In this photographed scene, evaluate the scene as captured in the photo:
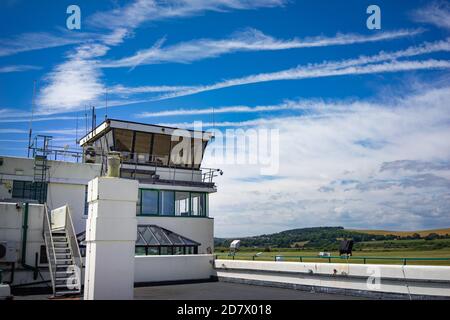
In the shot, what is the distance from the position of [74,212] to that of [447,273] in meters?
19.7

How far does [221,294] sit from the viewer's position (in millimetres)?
15703

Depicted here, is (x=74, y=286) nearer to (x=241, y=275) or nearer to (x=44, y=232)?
(x=44, y=232)

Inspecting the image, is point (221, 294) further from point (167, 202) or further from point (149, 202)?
point (167, 202)

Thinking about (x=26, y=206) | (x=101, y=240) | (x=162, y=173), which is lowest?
(x=101, y=240)

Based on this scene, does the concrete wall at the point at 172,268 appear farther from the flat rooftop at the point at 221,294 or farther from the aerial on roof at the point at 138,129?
the aerial on roof at the point at 138,129

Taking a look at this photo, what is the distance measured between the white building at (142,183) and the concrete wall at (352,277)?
22.1 feet

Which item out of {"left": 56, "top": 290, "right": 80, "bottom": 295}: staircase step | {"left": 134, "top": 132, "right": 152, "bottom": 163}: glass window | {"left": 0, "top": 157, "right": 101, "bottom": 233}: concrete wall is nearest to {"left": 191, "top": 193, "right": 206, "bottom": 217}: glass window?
{"left": 134, "top": 132, "right": 152, "bottom": 163}: glass window

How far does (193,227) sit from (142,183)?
168 inches

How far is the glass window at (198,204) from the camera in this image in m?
28.6

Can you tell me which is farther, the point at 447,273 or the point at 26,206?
the point at 26,206

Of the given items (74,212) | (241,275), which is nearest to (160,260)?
(241,275)

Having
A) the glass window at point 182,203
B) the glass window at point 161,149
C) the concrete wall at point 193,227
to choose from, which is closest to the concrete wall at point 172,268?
the concrete wall at point 193,227
